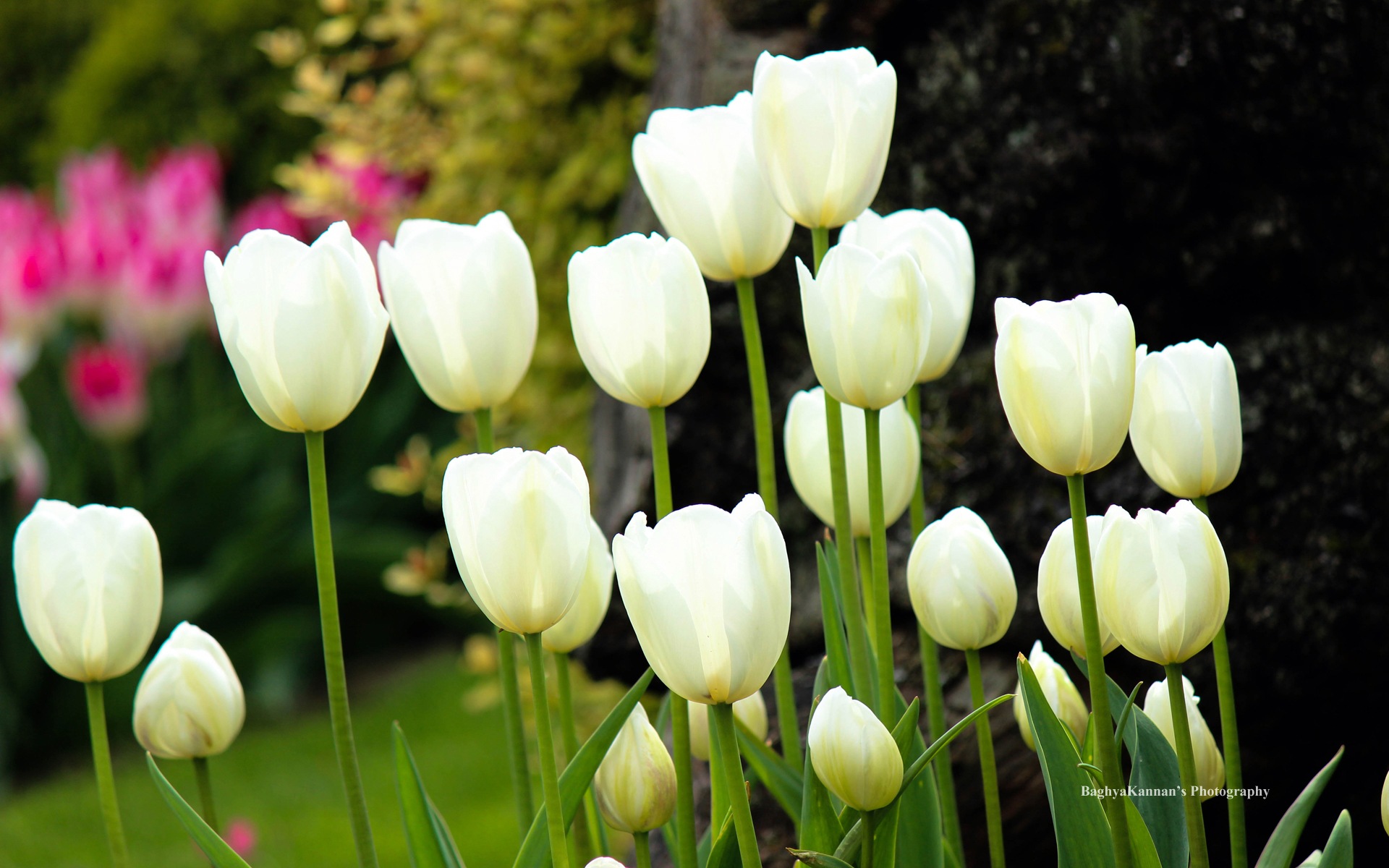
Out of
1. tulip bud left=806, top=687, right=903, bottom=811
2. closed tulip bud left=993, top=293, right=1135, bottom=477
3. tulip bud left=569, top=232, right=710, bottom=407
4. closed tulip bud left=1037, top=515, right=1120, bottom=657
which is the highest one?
tulip bud left=569, top=232, right=710, bottom=407

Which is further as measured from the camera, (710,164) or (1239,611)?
(1239,611)

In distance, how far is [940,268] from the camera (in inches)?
45.0

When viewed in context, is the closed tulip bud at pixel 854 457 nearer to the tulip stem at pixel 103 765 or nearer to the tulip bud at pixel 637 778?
the tulip bud at pixel 637 778

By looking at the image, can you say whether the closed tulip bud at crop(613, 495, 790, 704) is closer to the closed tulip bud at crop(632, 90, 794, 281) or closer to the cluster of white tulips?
the cluster of white tulips

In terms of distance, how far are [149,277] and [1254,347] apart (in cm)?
363

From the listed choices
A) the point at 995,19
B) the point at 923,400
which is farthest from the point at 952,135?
the point at 923,400

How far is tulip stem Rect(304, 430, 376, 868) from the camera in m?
0.96

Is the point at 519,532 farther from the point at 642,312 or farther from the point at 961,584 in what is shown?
the point at 961,584

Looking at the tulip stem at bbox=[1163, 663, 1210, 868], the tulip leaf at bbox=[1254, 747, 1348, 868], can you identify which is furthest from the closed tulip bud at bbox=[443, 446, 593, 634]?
the tulip leaf at bbox=[1254, 747, 1348, 868]

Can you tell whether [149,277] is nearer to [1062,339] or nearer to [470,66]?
[470,66]

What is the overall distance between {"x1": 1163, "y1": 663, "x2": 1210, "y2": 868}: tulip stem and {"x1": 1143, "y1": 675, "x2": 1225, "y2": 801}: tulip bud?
Result: 0.23ft

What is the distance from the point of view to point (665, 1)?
2.22 meters

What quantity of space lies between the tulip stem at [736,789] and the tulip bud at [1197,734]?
1.34ft

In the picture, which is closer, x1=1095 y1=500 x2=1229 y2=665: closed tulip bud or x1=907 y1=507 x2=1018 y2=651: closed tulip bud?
x1=1095 y1=500 x2=1229 y2=665: closed tulip bud
